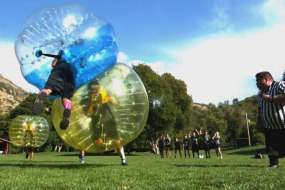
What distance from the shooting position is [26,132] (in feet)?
53.4

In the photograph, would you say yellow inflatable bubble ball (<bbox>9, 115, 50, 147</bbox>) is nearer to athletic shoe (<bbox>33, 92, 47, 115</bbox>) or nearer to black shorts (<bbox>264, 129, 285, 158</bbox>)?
athletic shoe (<bbox>33, 92, 47, 115</bbox>)

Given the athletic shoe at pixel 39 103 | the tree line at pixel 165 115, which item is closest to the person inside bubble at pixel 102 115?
the athletic shoe at pixel 39 103

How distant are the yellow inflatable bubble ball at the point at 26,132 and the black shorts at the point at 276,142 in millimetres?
10253

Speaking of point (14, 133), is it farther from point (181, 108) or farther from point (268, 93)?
point (181, 108)

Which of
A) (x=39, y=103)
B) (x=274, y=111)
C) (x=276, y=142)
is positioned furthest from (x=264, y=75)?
(x=39, y=103)

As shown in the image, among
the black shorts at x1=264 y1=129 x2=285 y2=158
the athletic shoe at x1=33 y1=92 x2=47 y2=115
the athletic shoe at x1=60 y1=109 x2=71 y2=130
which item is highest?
the athletic shoe at x1=33 y1=92 x2=47 y2=115

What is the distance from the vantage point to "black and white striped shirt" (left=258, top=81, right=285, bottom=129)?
9.65m

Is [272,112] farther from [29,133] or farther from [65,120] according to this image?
[29,133]

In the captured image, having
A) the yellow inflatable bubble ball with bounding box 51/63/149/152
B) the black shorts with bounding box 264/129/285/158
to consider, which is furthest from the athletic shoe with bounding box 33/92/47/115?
the black shorts with bounding box 264/129/285/158

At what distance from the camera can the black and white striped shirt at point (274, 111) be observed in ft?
31.7

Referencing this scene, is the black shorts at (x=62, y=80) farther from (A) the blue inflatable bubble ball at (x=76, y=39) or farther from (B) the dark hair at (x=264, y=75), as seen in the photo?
(B) the dark hair at (x=264, y=75)

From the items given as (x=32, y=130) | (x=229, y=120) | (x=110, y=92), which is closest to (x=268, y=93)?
(x=110, y=92)

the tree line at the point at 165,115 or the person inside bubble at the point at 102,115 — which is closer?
the person inside bubble at the point at 102,115

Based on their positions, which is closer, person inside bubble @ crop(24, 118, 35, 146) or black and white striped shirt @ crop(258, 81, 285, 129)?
black and white striped shirt @ crop(258, 81, 285, 129)
